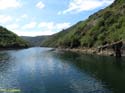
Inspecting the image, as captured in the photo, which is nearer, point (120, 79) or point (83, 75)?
point (120, 79)

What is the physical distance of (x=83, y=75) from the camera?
10194 centimetres

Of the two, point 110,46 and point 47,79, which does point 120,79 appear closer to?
point 47,79

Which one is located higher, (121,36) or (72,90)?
(121,36)

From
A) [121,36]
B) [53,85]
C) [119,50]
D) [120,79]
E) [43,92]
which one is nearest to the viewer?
[43,92]

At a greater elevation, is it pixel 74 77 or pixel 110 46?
pixel 110 46

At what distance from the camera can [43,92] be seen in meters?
74.1

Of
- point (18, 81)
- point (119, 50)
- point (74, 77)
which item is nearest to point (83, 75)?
point (74, 77)

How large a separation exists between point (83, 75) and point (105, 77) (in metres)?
9.82

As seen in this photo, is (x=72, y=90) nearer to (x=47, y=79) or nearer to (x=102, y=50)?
(x=47, y=79)

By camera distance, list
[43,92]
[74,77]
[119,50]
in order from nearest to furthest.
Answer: [43,92] < [74,77] < [119,50]

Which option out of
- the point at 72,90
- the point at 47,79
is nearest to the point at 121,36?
the point at 47,79

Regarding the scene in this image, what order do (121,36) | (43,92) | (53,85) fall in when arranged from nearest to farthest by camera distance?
1. (43,92)
2. (53,85)
3. (121,36)

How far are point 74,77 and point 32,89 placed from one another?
24132mm

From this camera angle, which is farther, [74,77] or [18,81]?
[74,77]
